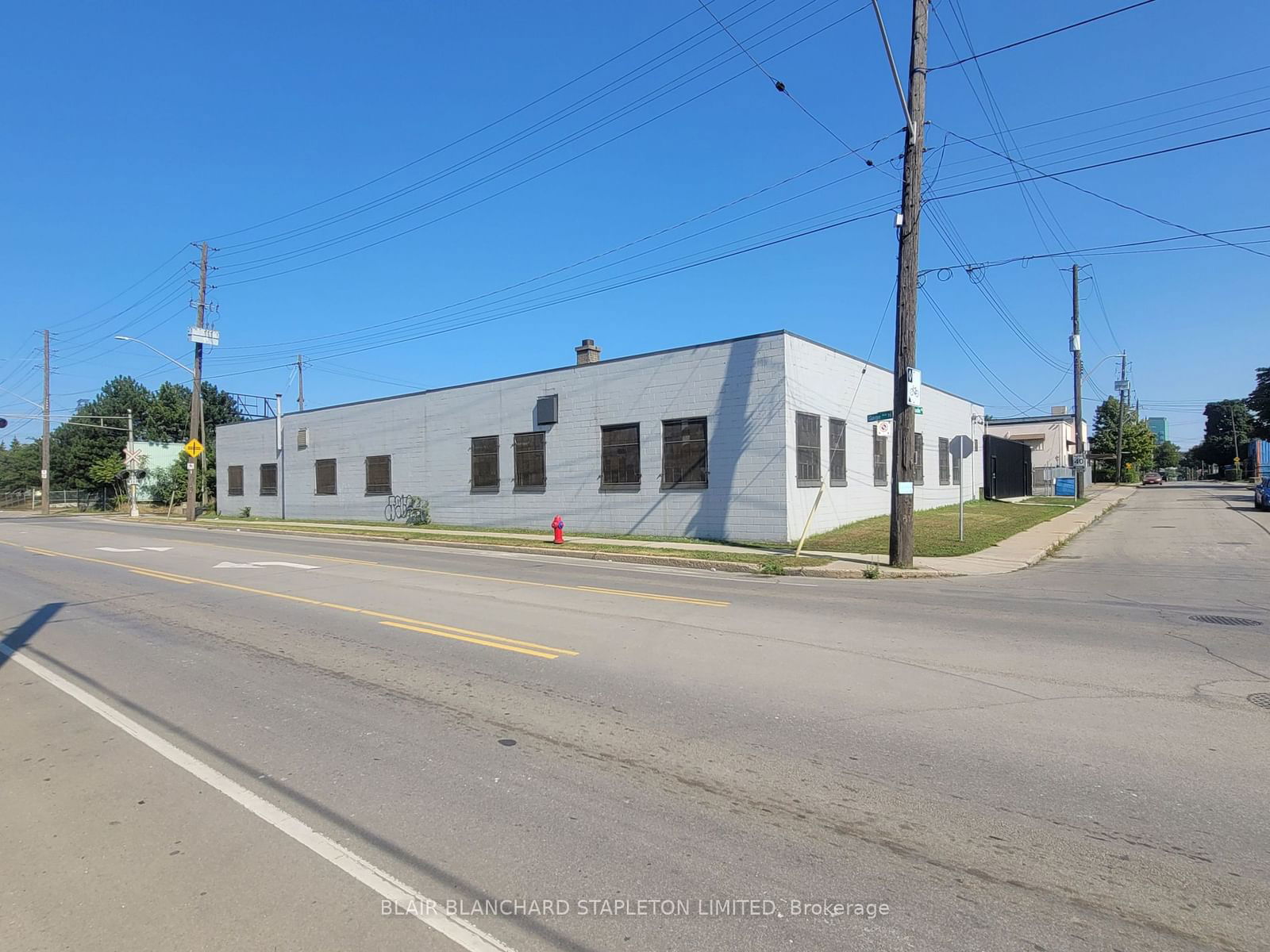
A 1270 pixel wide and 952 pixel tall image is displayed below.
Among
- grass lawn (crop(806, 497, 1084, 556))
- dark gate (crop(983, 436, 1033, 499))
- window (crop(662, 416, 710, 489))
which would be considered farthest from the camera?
dark gate (crop(983, 436, 1033, 499))

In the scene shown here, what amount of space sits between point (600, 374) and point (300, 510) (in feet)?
67.3

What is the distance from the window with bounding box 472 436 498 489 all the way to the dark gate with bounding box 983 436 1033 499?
89.7ft

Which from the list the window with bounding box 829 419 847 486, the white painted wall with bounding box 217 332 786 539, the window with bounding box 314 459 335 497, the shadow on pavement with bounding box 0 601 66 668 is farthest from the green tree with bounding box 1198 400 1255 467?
the shadow on pavement with bounding box 0 601 66 668

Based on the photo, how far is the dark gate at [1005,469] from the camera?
134 feet

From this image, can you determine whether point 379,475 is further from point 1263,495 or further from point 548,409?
point 1263,495

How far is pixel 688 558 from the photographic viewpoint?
16797 mm

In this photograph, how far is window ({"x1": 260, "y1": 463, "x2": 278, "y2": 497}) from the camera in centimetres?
3862

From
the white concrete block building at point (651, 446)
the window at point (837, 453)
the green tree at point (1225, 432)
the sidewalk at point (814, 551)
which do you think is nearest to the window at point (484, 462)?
the white concrete block building at point (651, 446)

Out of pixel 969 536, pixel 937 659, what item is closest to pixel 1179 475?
pixel 969 536

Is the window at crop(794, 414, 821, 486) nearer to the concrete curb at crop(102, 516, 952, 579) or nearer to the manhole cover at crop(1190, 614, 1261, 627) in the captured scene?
the concrete curb at crop(102, 516, 952, 579)

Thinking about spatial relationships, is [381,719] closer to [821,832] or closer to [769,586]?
[821,832]

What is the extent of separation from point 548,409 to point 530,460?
2.07 meters

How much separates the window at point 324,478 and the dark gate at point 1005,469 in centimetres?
3371

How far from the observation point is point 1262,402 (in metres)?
69.4
